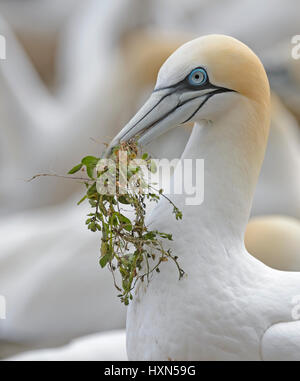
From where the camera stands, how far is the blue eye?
5.13 feet

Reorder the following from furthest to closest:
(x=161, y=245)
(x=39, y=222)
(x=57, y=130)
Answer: (x=57, y=130) → (x=39, y=222) → (x=161, y=245)

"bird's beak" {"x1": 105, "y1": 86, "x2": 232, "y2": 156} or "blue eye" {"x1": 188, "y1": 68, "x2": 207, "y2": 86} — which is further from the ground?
"blue eye" {"x1": 188, "y1": 68, "x2": 207, "y2": 86}

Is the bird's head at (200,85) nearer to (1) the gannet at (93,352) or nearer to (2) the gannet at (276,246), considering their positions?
(1) the gannet at (93,352)

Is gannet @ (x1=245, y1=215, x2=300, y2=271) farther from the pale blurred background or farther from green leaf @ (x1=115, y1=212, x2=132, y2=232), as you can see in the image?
green leaf @ (x1=115, y1=212, x2=132, y2=232)

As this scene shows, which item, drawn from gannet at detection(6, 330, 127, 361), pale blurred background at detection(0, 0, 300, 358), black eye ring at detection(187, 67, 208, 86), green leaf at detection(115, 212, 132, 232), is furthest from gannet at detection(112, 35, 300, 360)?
pale blurred background at detection(0, 0, 300, 358)

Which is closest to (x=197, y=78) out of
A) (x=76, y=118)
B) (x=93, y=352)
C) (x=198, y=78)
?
(x=198, y=78)

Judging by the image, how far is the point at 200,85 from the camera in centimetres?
157

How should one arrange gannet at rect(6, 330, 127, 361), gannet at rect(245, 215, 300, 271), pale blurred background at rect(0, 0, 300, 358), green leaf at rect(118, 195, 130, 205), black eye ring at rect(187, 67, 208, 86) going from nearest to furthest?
green leaf at rect(118, 195, 130, 205)
black eye ring at rect(187, 67, 208, 86)
gannet at rect(6, 330, 127, 361)
gannet at rect(245, 215, 300, 271)
pale blurred background at rect(0, 0, 300, 358)

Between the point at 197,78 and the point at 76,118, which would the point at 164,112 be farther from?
the point at 76,118

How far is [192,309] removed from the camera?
1523 millimetres

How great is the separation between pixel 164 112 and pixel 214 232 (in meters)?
0.25
